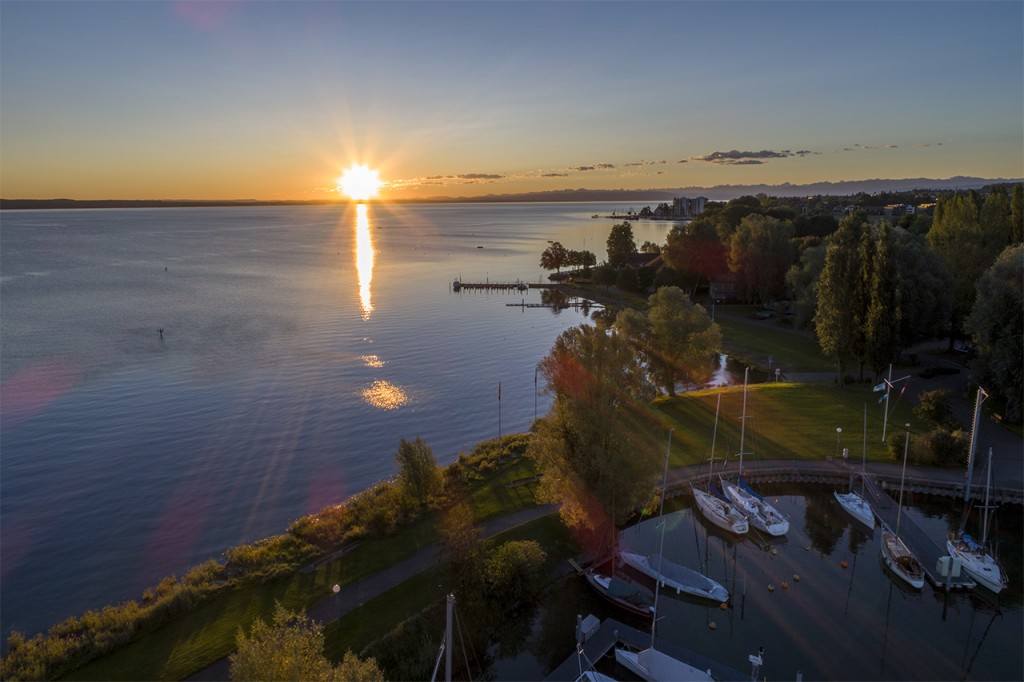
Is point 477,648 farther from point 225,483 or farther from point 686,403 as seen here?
point 686,403

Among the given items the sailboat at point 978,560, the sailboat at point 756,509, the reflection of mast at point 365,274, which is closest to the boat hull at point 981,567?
the sailboat at point 978,560

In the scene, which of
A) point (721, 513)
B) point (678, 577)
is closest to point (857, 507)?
point (721, 513)

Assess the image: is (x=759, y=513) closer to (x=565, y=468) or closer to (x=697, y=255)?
(x=565, y=468)

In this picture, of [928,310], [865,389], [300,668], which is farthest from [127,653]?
[928,310]

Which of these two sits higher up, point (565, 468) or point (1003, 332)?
point (1003, 332)

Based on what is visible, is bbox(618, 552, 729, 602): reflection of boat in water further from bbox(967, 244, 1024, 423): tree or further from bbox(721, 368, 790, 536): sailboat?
bbox(967, 244, 1024, 423): tree

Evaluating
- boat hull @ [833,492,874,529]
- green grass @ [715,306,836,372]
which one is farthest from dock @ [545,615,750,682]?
green grass @ [715,306,836,372]
